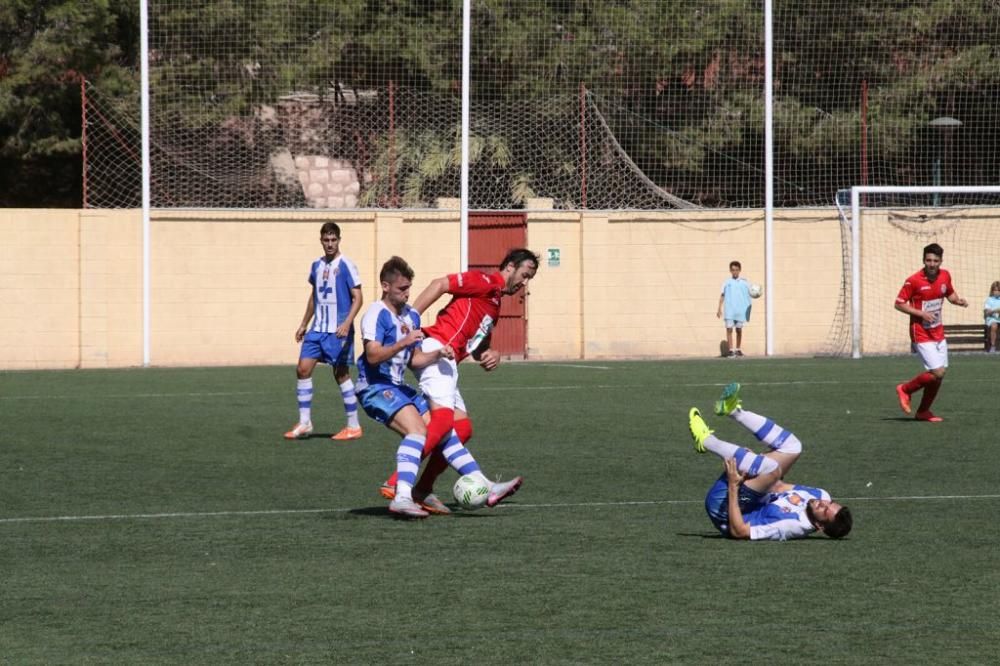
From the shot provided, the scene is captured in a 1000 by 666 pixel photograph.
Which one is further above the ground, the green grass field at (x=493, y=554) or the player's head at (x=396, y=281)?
the player's head at (x=396, y=281)

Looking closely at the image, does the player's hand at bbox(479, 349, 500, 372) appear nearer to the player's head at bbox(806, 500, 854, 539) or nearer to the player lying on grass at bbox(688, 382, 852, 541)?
the player lying on grass at bbox(688, 382, 852, 541)

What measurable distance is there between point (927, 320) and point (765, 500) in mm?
8622

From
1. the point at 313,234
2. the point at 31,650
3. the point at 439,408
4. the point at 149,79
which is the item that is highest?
the point at 149,79

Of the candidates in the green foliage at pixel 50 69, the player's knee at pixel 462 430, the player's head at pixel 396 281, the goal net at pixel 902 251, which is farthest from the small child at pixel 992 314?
the player's head at pixel 396 281

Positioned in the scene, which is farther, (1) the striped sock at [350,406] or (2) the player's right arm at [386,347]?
(1) the striped sock at [350,406]

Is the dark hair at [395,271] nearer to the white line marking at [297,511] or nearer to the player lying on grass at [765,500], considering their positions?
the white line marking at [297,511]

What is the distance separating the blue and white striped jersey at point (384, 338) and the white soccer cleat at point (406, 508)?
86cm

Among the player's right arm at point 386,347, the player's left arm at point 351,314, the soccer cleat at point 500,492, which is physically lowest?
the soccer cleat at point 500,492

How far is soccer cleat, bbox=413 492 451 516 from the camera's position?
415 inches

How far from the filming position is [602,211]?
31.7m

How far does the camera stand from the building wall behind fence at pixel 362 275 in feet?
97.5

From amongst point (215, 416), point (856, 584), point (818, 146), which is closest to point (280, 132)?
point (818, 146)

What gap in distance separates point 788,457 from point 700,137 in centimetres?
2346

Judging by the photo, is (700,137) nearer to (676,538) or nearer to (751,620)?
(676,538)
